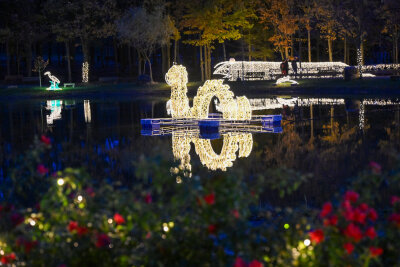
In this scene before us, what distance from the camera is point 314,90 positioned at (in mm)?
36188

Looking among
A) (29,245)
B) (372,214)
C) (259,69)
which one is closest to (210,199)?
(372,214)

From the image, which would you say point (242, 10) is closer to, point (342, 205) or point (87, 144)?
point (87, 144)

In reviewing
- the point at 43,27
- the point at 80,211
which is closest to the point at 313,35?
the point at 43,27

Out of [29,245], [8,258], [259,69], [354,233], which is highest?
[259,69]

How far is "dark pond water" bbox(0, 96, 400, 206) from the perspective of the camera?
11.3 meters

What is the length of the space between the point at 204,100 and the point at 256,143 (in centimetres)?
457

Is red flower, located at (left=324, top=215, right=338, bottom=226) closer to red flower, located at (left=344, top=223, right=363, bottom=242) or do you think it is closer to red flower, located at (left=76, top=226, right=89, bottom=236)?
red flower, located at (left=344, top=223, right=363, bottom=242)

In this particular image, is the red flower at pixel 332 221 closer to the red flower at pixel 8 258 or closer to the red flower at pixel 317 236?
the red flower at pixel 317 236

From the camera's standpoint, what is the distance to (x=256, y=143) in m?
15.0

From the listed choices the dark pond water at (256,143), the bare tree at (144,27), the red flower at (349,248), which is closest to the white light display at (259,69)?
the bare tree at (144,27)

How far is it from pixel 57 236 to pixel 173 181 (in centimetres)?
100

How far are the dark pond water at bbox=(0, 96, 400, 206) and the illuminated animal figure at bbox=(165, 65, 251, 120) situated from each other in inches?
54.8

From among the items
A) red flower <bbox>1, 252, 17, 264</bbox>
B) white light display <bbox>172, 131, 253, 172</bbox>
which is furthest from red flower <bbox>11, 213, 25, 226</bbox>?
white light display <bbox>172, 131, 253, 172</bbox>

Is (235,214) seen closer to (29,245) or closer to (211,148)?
(29,245)
